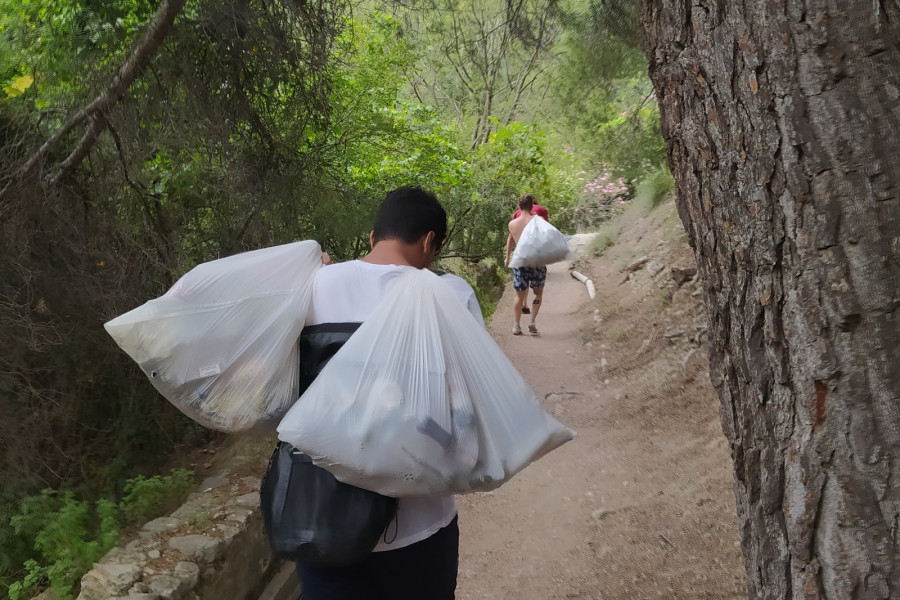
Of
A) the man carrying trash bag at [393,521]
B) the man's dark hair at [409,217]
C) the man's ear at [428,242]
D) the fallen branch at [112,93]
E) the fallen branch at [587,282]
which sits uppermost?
the fallen branch at [112,93]

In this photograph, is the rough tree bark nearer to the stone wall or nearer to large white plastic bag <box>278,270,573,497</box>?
large white plastic bag <box>278,270,573,497</box>

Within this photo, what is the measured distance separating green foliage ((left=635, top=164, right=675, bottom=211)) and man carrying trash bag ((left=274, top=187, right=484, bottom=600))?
31.6ft

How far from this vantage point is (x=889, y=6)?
1249 millimetres

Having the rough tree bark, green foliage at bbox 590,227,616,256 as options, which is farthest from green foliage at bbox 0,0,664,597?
green foliage at bbox 590,227,616,256

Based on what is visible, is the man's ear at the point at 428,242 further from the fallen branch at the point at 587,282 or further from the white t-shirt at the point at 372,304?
the fallen branch at the point at 587,282

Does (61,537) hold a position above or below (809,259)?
below

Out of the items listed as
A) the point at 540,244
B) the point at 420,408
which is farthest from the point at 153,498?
the point at 540,244

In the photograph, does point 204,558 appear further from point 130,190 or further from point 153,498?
point 130,190

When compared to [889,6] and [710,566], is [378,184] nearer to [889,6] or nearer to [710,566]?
[710,566]

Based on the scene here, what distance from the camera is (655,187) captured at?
11.2 metres

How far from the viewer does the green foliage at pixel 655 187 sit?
1087cm

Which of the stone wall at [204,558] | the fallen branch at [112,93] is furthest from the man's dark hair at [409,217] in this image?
the fallen branch at [112,93]

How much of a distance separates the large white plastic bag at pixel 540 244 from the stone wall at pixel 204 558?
147 inches

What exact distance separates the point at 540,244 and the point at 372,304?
5.27 metres
